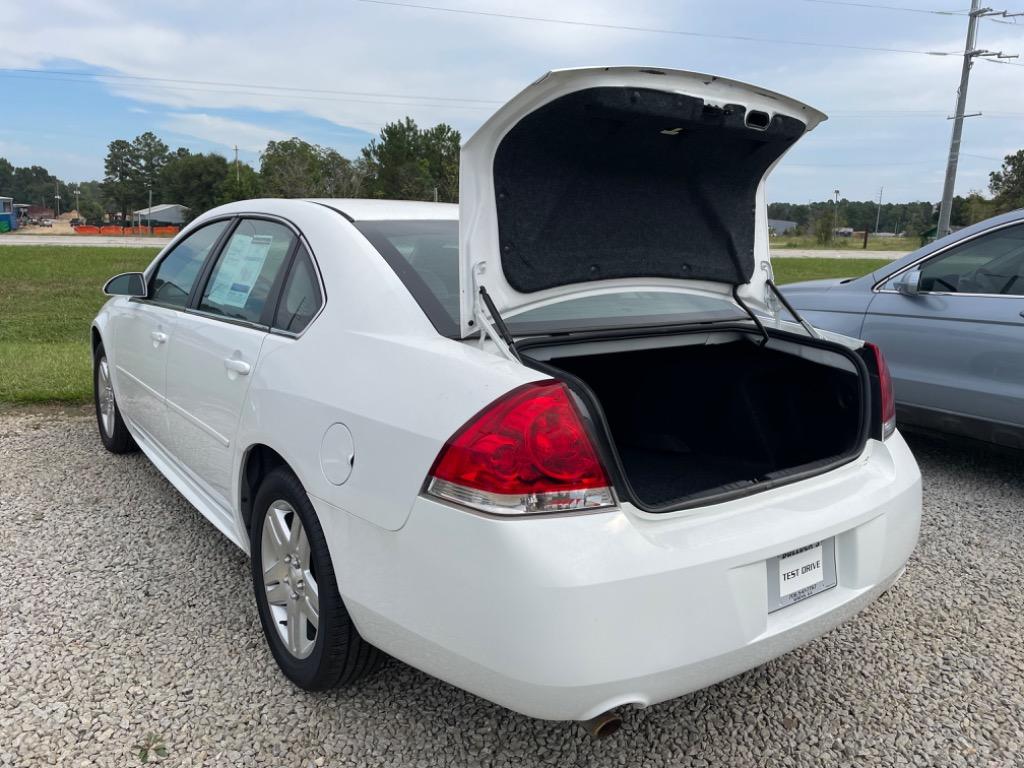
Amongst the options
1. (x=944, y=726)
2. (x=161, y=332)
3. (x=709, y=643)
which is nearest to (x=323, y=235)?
(x=161, y=332)

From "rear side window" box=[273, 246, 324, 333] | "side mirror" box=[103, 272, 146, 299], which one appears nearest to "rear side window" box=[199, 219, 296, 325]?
"rear side window" box=[273, 246, 324, 333]

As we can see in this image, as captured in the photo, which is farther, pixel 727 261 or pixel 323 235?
pixel 727 261

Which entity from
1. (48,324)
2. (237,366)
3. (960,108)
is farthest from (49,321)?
(960,108)

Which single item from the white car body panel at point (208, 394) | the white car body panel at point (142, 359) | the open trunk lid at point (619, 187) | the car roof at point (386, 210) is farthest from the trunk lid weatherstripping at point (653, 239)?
the white car body panel at point (142, 359)

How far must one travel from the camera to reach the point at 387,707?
246cm

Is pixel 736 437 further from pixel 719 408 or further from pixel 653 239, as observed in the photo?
pixel 653 239

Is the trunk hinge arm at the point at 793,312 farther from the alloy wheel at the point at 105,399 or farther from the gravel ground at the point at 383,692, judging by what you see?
the alloy wheel at the point at 105,399

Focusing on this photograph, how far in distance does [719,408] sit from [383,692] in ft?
5.39

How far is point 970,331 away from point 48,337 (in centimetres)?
947

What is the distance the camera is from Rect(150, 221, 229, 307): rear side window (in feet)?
11.7

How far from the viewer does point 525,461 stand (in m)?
1.83

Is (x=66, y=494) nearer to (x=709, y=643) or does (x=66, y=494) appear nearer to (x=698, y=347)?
(x=698, y=347)

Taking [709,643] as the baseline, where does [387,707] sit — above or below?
below

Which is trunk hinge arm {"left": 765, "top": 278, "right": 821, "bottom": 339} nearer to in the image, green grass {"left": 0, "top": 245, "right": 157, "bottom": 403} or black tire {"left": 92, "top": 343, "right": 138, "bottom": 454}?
black tire {"left": 92, "top": 343, "right": 138, "bottom": 454}
